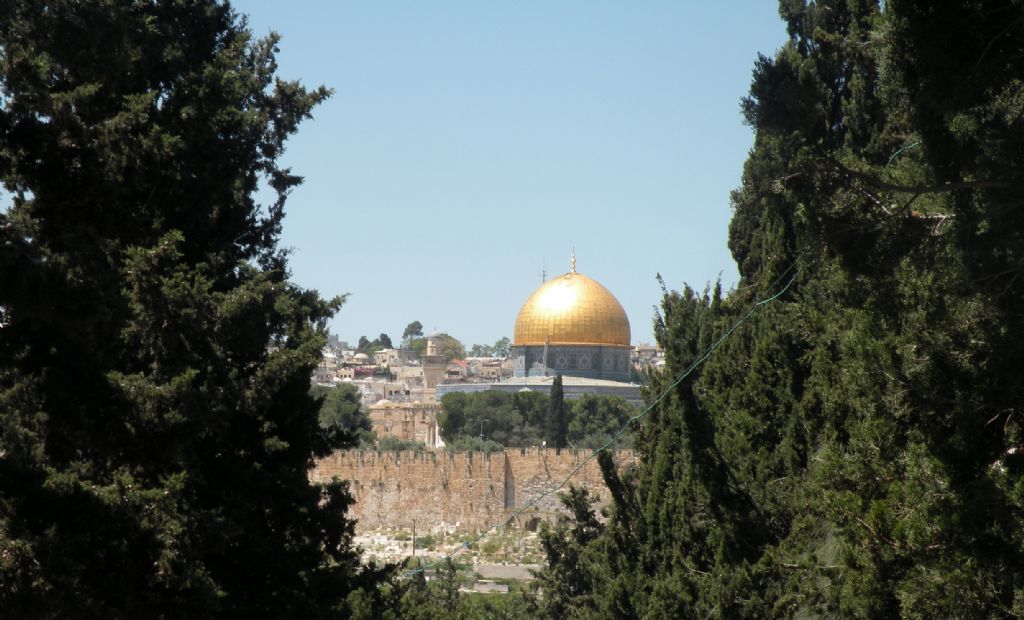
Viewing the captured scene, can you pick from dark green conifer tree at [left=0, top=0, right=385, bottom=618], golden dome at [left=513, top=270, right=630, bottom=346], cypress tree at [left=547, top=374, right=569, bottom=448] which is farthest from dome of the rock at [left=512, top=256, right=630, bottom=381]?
dark green conifer tree at [left=0, top=0, right=385, bottom=618]

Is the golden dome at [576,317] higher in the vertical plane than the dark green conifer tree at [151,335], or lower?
higher

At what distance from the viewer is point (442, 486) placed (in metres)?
41.7

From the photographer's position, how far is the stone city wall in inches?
1626

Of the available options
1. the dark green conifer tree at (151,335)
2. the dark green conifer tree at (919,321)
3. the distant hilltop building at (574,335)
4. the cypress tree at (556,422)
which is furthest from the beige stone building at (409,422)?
the dark green conifer tree at (919,321)

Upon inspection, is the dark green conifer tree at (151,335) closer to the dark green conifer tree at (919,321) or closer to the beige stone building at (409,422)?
the dark green conifer tree at (919,321)

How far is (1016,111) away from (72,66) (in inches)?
203

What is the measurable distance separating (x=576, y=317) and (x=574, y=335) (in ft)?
3.40

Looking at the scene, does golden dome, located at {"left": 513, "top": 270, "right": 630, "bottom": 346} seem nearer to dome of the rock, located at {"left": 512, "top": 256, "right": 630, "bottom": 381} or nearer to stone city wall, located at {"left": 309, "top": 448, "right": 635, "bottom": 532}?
dome of the rock, located at {"left": 512, "top": 256, "right": 630, "bottom": 381}

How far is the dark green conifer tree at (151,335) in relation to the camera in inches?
305

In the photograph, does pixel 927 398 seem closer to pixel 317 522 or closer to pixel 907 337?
pixel 907 337

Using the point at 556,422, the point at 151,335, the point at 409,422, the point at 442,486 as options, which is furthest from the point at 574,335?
the point at 151,335

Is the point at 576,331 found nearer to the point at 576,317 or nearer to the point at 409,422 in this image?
the point at 576,317

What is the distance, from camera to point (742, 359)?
13.2 meters

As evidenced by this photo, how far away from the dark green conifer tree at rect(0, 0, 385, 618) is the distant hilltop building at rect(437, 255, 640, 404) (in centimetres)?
6109
